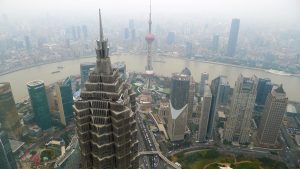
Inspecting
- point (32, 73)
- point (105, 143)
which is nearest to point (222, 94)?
point (105, 143)

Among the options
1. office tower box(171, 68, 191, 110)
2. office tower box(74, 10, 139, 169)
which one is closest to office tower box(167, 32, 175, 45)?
office tower box(171, 68, 191, 110)

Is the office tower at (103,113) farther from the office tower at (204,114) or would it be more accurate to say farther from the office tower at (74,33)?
the office tower at (74,33)

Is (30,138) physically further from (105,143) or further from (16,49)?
(16,49)

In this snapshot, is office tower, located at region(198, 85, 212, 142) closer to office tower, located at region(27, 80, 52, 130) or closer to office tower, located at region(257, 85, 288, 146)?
office tower, located at region(257, 85, 288, 146)

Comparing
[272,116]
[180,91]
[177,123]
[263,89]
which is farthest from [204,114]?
[263,89]

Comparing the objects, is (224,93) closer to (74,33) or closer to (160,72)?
(160,72)

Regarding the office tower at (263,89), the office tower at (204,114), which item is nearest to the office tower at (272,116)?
the office tower at (204,114)
